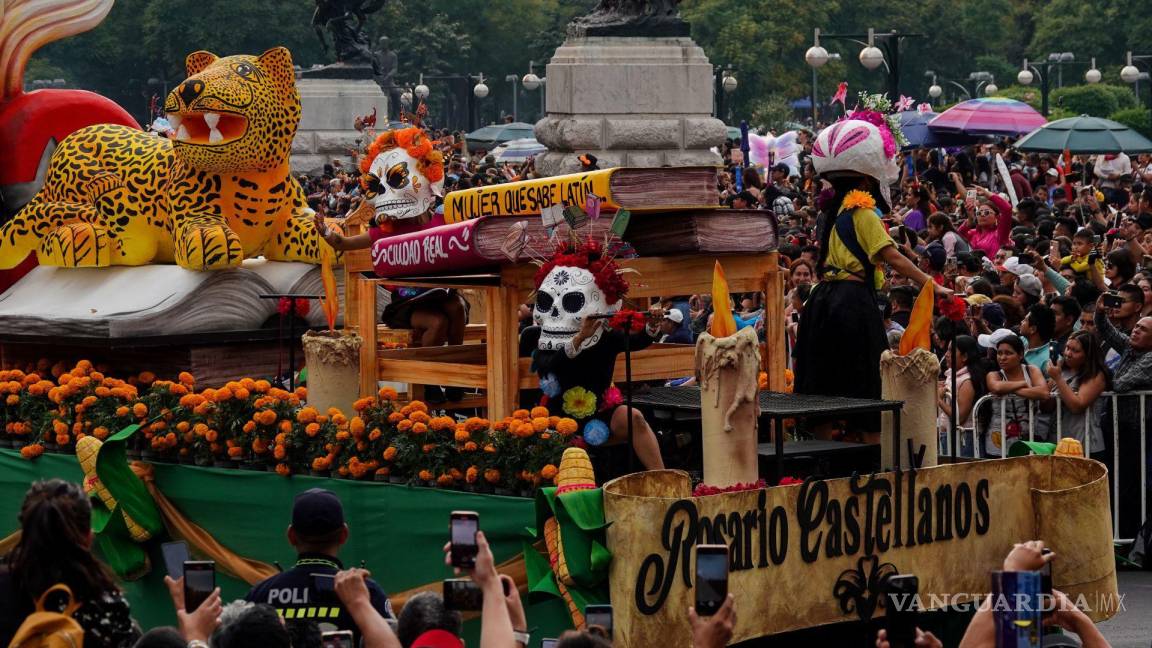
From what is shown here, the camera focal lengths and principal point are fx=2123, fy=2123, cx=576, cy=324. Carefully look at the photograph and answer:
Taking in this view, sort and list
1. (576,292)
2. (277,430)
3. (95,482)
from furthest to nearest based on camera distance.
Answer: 1. (95,482)
2. (277,430)
3. (576,292)

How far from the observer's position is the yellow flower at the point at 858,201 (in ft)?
31.4

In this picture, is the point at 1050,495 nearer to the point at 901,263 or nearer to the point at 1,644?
the point at 901,263

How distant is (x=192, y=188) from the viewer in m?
11.8

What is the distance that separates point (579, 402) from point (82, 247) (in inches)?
167

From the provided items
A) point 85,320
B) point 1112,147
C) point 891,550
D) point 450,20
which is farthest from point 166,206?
point 450,20

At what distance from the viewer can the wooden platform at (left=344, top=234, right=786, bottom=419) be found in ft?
30.6

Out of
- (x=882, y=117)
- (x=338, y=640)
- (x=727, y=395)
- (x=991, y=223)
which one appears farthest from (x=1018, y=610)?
(x=991, y=223)

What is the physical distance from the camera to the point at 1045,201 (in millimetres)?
24453

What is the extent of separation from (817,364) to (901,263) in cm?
63

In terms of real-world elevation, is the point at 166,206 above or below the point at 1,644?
above

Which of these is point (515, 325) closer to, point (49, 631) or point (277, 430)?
point (277, 430)

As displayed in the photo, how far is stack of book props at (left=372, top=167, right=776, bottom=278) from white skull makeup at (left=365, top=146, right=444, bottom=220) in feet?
3.31

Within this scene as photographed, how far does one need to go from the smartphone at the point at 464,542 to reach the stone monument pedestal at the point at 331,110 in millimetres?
29039

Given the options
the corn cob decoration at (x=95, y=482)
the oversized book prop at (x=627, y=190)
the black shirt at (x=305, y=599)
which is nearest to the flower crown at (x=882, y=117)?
the oversized book prop at (x=627, y=190)
